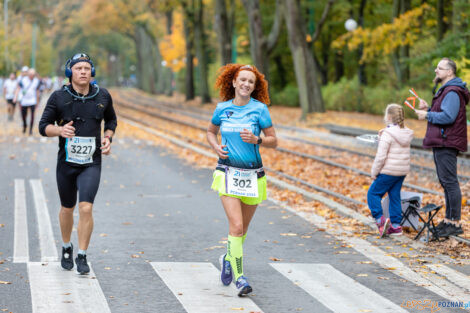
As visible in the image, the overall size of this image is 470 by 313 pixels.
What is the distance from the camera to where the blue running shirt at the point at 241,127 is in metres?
7.34

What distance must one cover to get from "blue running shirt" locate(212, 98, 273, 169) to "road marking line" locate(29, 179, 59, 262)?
2.33 meters

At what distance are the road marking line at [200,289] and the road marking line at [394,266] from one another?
5.50 ft

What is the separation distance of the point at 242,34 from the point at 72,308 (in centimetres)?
5359

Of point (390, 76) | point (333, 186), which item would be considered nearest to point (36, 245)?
point (333, 186)

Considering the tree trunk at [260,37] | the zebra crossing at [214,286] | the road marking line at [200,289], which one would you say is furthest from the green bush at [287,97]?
the road marking line at [200,289]

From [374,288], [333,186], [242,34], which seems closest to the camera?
[374,288]

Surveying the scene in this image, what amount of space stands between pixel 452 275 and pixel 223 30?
131 feet

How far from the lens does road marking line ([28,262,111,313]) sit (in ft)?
Answer: 21.8

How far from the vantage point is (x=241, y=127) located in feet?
24.0

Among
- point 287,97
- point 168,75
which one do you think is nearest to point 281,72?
point 287,97

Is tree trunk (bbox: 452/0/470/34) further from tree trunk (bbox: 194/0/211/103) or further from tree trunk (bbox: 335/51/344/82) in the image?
tree trunk (bbox: 194/0/211/103)

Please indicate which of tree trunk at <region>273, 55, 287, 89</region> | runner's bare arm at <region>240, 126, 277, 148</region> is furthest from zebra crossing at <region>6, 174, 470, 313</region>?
tree trunk at <region>273, 55, 287, 89</region>

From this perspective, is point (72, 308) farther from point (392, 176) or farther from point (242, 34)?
point (242, 34)

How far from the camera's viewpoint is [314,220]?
11359 mm
